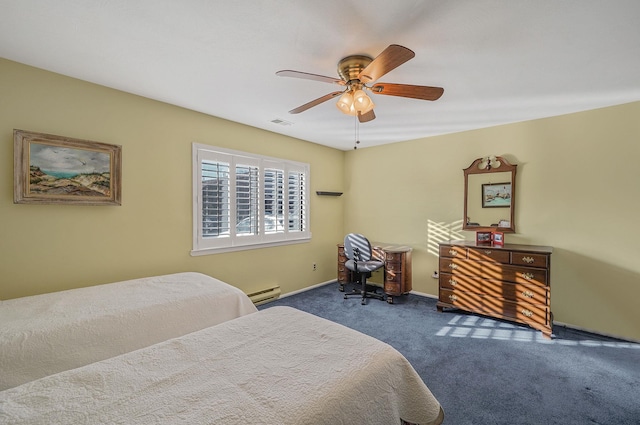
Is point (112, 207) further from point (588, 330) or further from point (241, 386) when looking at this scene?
point (588, 330)

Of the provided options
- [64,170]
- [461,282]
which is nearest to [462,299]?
[461,282]

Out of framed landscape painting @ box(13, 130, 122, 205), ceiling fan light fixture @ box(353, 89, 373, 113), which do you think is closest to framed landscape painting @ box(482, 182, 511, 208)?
ceiling fan light fixture @ box(353, 89, 373, 113)

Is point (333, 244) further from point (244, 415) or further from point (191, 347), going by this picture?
point (244, 415)

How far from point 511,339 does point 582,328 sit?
100 cm

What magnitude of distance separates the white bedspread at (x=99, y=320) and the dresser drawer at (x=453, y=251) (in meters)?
A: 2.60

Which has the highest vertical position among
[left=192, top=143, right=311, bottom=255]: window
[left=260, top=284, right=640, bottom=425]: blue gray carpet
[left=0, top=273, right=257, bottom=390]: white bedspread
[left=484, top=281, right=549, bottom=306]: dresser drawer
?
[left=192, top=143, right=311, bottom=255]: window

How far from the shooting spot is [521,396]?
205cm

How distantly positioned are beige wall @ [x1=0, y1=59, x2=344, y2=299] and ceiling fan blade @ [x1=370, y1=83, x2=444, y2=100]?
2323mm

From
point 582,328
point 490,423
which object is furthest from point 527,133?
point 490,423

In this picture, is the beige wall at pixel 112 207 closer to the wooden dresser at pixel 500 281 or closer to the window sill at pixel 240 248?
the window sill at pixel 240 248

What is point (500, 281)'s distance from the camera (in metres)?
3.26

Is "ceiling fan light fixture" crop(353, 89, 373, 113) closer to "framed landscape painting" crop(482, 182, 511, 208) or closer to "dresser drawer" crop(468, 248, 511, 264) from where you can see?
"dresser drawer" crop(468, 248, 511, 264)

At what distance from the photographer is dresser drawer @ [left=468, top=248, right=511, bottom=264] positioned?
10.6ft

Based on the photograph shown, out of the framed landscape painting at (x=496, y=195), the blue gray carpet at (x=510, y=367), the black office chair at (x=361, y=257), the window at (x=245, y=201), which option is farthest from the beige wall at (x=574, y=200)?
the window at (x=245, y=201)
